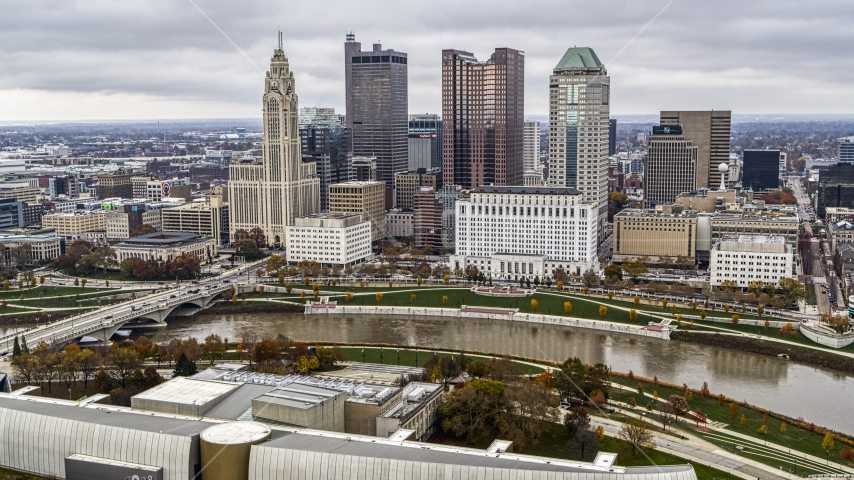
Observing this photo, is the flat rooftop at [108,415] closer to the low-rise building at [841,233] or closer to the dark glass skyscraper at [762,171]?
the low-rise building at [841,233]

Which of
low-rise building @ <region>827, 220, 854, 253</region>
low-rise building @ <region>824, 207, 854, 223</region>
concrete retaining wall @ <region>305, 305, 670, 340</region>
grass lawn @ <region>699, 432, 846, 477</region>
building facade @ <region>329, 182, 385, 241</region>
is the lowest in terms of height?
grass lawn @ <region>699, 432, 846, 477</region>

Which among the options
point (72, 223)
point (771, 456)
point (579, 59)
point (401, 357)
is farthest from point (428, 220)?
point (771, 456)

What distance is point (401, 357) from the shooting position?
39.8 meters

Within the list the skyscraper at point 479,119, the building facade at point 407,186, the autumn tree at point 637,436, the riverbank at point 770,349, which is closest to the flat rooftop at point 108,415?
the autumn tree at point 637,436

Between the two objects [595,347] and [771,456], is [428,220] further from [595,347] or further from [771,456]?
[771,456]

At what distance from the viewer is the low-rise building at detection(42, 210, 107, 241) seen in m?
72.7

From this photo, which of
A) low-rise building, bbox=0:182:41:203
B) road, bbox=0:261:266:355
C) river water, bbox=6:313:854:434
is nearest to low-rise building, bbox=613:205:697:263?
river water, bbox=6:313:854:434

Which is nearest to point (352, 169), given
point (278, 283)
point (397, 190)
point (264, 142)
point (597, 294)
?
point (397, 190)

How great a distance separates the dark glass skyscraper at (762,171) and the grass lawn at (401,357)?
67497 mm

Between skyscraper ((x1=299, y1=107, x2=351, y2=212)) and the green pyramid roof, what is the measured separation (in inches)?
868

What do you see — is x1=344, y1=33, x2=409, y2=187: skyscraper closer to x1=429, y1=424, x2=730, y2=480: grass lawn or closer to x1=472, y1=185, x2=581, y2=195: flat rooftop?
x1=472, y1=185, x2=581, y2=195: flat rooftop

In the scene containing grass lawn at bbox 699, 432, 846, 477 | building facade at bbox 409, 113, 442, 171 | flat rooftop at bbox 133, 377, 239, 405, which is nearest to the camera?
grass lawn at bbox 699, 432, 846, 477

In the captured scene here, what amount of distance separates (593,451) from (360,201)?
146 ft

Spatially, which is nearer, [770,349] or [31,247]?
[770,349]
